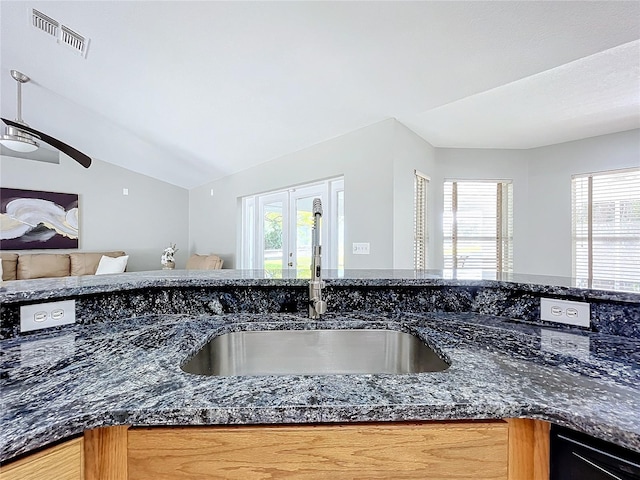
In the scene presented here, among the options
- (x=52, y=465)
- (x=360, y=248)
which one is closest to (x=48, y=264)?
(x=360, y=248)

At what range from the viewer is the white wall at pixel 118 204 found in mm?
5062

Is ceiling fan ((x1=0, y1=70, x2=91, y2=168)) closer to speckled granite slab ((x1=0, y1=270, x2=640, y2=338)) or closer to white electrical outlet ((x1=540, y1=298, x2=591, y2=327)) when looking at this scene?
speckled granite slab ((x1=0, y1=270, x2=640, y2=338))

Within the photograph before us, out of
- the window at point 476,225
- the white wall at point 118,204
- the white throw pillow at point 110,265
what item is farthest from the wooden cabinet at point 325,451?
the white wall at point 118,204

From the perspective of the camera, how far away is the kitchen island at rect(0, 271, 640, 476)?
55 centimetres

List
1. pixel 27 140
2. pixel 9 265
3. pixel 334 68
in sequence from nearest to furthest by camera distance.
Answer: pixel 334 68 < pixel 27 140 < pixel 9 265

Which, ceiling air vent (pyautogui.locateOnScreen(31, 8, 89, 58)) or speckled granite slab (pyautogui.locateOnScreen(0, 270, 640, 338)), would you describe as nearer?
speckled granite slab (pyautogui.locateOnScreen(0, 270, 640, 338))

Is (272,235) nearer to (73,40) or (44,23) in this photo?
(73,40)

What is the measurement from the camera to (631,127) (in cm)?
330

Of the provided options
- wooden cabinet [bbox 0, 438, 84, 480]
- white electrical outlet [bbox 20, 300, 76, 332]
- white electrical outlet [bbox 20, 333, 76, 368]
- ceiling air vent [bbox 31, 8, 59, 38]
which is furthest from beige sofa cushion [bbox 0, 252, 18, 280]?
wooden cabinet [bbox 0, 438, 84, 480]

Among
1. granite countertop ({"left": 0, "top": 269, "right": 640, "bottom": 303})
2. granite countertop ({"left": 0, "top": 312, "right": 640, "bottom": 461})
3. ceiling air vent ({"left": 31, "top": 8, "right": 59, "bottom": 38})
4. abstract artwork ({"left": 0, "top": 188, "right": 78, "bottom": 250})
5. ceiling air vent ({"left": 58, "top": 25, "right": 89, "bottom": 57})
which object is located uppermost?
ceiling air vent ({"left": 31, "top": 8, "right": 59, "bottom": 38})

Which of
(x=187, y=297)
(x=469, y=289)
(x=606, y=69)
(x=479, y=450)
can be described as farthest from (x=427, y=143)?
(x=479, y=450)

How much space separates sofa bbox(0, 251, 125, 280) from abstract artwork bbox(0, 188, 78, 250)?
0.63ft

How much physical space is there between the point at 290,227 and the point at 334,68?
2499mm

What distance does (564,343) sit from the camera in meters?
0.89
